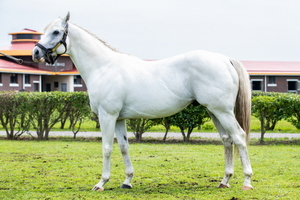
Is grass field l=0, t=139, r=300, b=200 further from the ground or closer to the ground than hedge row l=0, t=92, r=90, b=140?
closer to the ground

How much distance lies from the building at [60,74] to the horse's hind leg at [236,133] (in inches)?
1527

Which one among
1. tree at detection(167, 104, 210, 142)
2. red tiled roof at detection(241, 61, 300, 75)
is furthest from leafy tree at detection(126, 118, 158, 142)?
red tiled roof at detection(241, 61, 300, 75)

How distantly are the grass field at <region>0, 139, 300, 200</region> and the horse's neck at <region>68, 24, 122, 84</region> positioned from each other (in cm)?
188

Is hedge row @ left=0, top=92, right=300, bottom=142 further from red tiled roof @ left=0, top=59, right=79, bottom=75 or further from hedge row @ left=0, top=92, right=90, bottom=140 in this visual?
red tiled roof @ left=0, top=59, right=79, bottom=75

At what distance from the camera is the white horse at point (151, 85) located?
6.06m

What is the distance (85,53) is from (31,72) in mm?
40733

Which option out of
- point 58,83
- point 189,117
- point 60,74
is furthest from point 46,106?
point 58,83

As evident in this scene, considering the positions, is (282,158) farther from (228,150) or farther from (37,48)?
(37,48)

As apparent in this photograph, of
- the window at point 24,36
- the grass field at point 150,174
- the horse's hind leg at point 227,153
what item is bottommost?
the grass field at point 150,174

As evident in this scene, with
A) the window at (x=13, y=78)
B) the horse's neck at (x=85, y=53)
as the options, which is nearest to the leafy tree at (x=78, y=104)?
the horse's neck at (x=85, y=53)

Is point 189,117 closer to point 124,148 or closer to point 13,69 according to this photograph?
point 124,148

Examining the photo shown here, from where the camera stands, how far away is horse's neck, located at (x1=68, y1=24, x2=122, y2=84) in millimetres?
6629

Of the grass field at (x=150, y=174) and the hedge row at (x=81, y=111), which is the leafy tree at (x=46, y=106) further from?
the grass field at (x=150, y=174)

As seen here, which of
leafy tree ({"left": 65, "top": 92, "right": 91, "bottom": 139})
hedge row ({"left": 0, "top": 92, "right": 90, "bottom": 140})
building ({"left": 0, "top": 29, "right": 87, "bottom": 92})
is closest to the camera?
leafy tree ({"left": 65, "top": 92, "right": 91, "bottom": 139})
